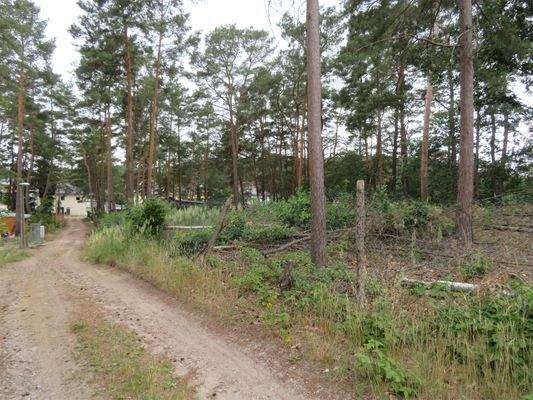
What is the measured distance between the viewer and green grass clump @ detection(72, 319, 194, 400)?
3229mm

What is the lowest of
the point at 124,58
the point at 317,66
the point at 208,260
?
the point at 208,260

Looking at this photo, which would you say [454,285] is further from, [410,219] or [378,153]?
[378,153]

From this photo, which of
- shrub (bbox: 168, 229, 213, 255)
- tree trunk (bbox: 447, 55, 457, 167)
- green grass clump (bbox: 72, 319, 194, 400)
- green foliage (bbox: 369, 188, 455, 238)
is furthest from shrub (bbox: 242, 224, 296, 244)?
tree trunk (bbox: 447, 55, 457, 167)

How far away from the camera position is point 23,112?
23469mm

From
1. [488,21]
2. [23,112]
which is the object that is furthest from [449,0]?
[23,112]

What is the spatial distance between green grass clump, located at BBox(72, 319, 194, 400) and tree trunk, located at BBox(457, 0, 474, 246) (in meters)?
6.95

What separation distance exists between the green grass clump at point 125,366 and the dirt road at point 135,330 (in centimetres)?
14

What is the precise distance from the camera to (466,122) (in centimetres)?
800

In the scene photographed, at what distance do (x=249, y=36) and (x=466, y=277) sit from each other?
77.2ft

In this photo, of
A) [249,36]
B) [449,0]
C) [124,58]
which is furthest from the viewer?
[249,36]

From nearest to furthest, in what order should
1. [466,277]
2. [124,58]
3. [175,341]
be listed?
[175,341] < [466,277] < [124,58]

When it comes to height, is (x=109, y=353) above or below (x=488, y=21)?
below

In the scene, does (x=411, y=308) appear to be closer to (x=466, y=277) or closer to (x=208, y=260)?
(x=466, y=277)

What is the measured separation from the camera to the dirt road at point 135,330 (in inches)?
132
